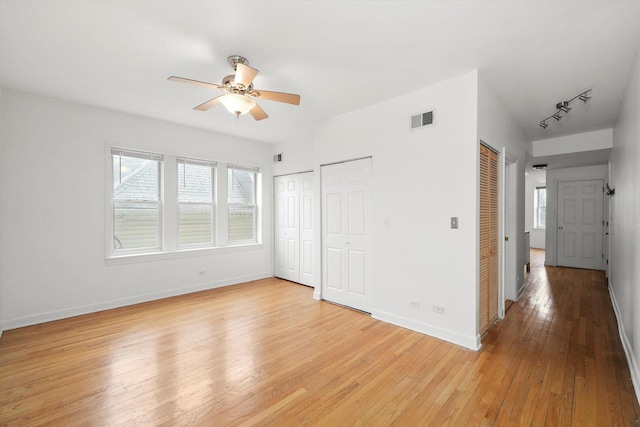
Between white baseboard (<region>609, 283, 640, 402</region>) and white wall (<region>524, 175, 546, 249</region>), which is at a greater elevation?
white wall (<region>524, 175, 546, 249</region>)

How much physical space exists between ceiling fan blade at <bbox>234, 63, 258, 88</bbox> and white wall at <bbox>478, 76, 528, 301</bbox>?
228cm

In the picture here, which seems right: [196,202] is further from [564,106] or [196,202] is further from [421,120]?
[564,106]

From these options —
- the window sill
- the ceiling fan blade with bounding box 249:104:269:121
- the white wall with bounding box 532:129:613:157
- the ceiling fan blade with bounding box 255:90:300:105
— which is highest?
the white wall with bounding box 532:129:613:157

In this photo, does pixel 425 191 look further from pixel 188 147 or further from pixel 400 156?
pixel 188 147

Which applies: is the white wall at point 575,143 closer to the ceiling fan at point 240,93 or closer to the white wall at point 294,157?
the white wall at point 294,157

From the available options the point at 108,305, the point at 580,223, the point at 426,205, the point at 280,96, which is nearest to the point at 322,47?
the point at 280,96

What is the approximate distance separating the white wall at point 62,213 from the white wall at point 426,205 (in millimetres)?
Answer: 3352

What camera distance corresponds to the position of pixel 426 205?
3.24m

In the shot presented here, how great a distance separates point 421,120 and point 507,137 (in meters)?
1.56

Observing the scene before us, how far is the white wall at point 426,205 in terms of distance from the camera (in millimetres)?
2934

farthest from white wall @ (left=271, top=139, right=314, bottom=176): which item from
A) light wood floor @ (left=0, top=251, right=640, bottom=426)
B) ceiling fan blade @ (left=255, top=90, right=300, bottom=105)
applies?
light wood floor @ (left=0, top=251, right=640, bottom=426)

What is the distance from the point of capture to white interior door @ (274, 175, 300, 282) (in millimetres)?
5637

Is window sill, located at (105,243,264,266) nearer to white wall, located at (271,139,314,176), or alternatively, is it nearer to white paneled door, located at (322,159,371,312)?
white wall, located at (271,139,314,176)

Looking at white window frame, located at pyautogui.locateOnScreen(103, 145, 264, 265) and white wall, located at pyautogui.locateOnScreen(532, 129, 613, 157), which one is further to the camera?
white wall, located at pyautogui.locateOnScreen(532, 129, 613, 157)
